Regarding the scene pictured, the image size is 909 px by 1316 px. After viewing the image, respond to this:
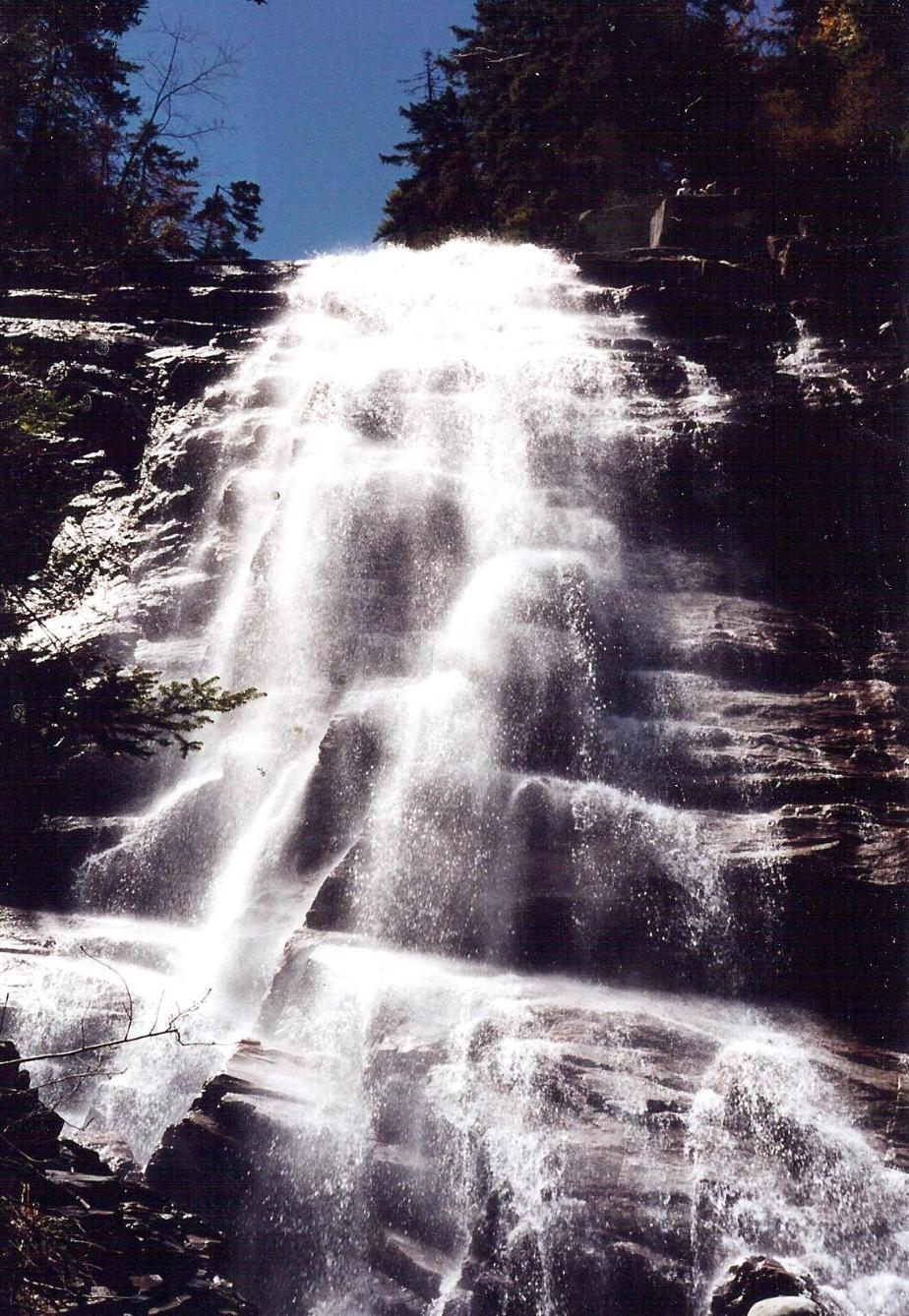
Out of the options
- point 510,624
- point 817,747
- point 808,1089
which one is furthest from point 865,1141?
point 510,624

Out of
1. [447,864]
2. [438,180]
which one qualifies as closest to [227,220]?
[438,180]

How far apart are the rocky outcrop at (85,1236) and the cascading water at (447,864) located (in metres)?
0.97

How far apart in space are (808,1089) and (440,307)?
1429 centimetres

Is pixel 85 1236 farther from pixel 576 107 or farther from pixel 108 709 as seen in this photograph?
pixel 576 107

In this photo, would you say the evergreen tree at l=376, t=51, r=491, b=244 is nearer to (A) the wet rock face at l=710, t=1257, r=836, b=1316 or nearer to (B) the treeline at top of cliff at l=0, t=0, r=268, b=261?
(B) the treeline at top of cliff at l=0, t=0, r=268, b=261

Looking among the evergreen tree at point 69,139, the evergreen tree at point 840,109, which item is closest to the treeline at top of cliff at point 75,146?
the evergreen tree at point 69,139

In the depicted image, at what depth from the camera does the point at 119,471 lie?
16.6m

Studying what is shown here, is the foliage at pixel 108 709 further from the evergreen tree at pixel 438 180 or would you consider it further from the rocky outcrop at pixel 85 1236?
the evergreen tree at pixel 438 180

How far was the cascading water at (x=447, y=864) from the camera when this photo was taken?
6520 millimetres

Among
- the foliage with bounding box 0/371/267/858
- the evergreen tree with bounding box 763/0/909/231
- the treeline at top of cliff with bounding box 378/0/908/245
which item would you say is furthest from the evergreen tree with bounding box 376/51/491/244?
the foliage with bounding box 0/371/267/858

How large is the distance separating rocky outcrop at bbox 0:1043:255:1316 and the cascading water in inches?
38.1

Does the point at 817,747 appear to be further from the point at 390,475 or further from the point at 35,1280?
the point at 35,1280

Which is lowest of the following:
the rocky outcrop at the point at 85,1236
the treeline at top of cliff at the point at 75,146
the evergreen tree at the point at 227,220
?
the rocky outcrop at the point at 85,1236

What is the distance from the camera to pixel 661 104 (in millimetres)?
23062
